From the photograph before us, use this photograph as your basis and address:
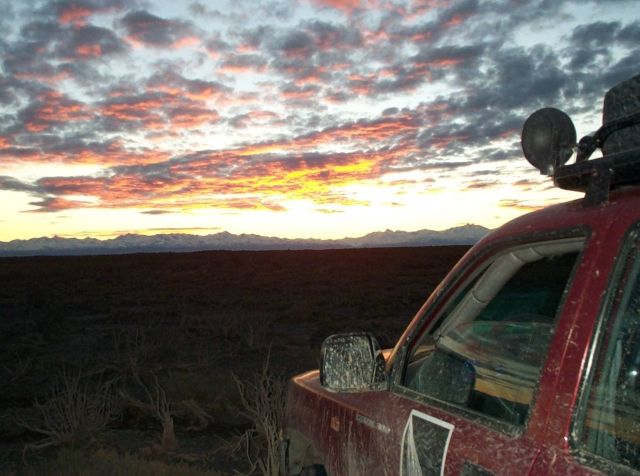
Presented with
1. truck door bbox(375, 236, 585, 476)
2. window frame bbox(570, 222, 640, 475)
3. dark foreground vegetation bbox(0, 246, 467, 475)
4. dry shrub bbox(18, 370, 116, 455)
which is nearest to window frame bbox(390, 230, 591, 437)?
truck door bbox(375, 236, 585, 476)

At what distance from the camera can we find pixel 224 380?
9594 mm

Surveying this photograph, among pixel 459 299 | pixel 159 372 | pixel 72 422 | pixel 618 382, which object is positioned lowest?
pixel 159 372

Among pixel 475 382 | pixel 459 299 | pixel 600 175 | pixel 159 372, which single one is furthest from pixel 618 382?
pixel 159 372

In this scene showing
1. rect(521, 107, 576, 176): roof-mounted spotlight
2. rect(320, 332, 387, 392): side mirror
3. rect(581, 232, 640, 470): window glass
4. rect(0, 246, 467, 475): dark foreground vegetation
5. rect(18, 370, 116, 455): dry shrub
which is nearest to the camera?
rect(581, 232, 640, 470): window glass

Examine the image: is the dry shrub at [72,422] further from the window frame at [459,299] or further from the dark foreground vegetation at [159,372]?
the window frame at [459,299]

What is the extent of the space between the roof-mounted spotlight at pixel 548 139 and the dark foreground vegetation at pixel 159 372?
3.74m

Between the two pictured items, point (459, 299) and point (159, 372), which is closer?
point (459, 299)

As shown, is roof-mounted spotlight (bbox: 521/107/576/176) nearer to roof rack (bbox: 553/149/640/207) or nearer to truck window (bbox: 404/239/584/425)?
roof rack (bbox: 553/149/640/207)

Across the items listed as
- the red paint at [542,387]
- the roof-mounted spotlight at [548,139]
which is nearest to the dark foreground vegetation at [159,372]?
the red paint at [542,387]

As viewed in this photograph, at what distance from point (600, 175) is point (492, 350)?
2.71 feet

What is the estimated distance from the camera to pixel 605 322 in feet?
4.50

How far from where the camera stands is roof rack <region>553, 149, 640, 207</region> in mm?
1407

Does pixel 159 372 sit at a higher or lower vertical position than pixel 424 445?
lower

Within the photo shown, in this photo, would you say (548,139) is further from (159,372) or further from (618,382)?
(159,372)
